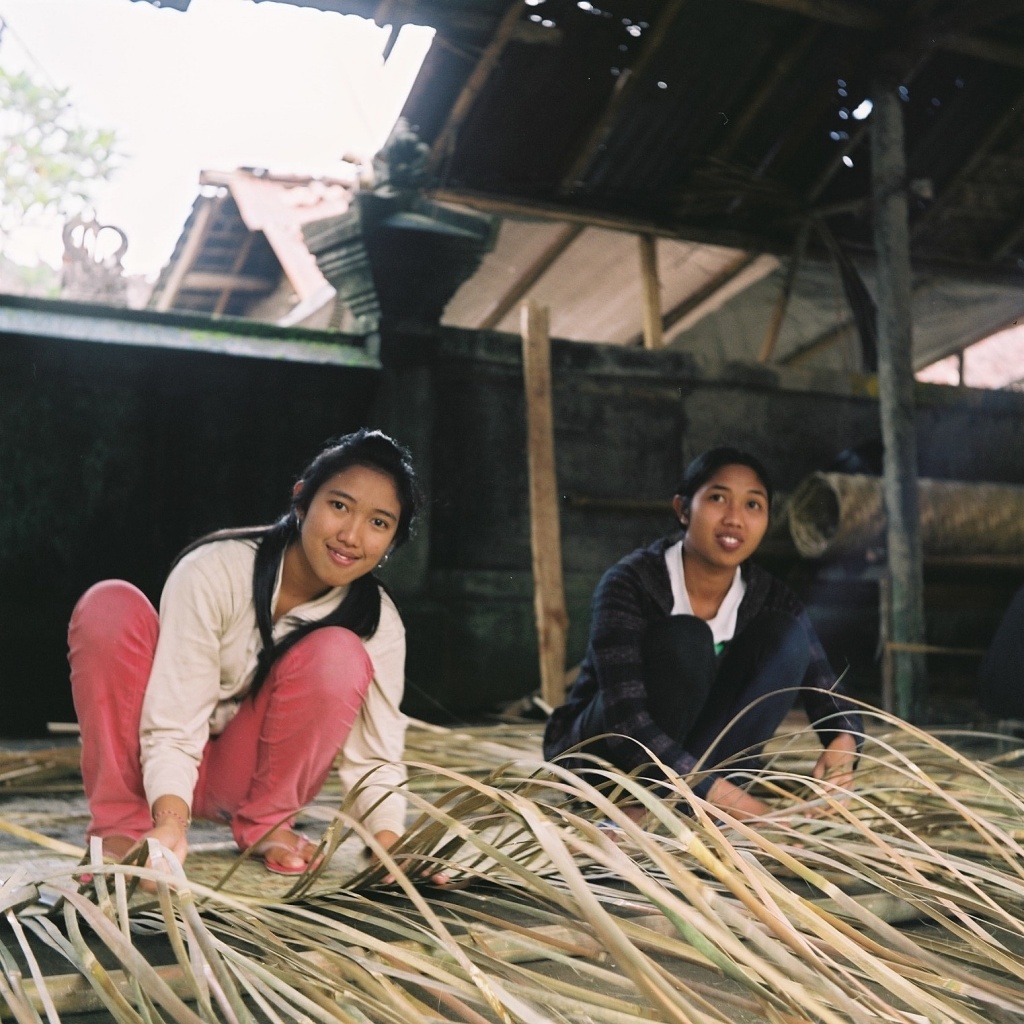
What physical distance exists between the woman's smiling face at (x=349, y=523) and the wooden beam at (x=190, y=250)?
583 centimetres

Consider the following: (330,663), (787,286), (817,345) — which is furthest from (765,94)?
(330,663)

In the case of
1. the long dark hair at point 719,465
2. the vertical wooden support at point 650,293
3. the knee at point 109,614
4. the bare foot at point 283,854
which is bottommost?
the bare foot at point 283,854

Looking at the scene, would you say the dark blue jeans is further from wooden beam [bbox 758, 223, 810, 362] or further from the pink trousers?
wooden beam [bbox 758, 223, 810, 362]

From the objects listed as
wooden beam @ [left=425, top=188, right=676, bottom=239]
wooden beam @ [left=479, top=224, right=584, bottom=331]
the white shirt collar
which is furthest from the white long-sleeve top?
wooden beam @ [left=479, top=224, right=584, bottom=331]

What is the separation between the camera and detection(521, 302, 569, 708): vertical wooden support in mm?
3658

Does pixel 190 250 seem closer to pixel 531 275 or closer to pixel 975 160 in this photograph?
pixel 531 275

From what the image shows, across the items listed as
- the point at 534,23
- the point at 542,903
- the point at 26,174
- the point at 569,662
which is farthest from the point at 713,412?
the point at 26,174

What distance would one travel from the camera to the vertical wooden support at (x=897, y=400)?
3.96m

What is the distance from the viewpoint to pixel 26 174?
994 cm

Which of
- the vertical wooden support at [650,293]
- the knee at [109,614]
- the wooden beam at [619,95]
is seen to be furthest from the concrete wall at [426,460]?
the knee at [109,614]

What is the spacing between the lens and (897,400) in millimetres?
4020

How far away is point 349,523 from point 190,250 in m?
6.37

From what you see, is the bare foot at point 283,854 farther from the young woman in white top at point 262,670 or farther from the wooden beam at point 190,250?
the wooden beam at point 190,250

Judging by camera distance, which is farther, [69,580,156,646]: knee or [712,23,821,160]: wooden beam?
[712,23,821,160]: wooden beam
